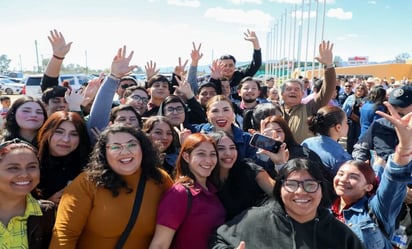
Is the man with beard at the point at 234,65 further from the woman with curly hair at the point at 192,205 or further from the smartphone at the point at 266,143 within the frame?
the woman with curly hair at the point at 192,205

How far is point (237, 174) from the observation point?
2686mm

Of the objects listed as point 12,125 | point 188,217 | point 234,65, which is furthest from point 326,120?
point 234,65

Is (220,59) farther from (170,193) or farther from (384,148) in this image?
(170,193)

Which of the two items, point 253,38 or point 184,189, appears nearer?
point 184,189

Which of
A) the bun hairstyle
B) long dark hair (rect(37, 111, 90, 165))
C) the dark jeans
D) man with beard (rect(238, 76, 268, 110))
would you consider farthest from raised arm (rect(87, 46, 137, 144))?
the dark jeans

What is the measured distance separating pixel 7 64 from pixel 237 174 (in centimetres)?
11856

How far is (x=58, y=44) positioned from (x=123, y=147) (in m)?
2.76

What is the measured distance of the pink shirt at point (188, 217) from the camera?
223 centimetres

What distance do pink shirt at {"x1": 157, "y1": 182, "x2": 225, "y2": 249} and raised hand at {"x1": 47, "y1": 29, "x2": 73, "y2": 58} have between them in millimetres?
2936

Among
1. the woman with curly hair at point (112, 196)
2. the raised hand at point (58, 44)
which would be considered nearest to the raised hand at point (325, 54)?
the woman with curly hair at point (112, 196)

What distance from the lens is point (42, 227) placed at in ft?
7.30

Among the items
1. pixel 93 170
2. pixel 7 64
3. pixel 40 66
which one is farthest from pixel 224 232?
pixel 7 64

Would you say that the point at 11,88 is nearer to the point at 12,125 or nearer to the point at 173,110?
the point at 12,125

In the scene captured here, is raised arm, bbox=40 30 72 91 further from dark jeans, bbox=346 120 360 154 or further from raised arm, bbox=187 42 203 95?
dark jeans, bbox=346 120 360 154
